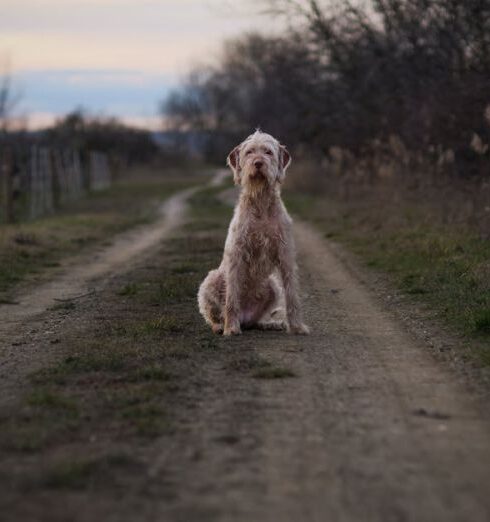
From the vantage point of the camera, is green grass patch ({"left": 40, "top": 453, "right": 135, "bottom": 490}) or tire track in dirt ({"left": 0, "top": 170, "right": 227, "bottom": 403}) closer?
green grass patch ({"left": 40, "top": 453, "right": 135, "bottom": 490})

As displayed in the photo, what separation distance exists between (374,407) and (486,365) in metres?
1.57

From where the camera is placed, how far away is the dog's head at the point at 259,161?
26.8 ft

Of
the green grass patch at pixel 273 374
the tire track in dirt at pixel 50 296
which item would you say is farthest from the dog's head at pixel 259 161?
the tire track in dirt at pixel 50 296

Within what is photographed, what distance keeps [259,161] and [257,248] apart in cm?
80

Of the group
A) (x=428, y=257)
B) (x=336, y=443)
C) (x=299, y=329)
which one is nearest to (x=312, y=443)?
(x=336, y=443)

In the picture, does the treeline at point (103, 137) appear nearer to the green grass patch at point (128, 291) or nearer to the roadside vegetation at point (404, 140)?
the roadside vegetation at point (404, 140)

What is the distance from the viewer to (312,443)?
197 inches

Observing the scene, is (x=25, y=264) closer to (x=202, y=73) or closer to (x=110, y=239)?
(x=110, y=239)

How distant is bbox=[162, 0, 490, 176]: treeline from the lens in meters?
19.0

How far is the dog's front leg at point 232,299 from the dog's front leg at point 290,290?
405 millimetres

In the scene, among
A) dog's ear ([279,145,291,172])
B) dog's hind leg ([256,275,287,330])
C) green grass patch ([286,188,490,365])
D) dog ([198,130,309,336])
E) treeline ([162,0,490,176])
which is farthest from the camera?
treeline ([162,0,490,176])

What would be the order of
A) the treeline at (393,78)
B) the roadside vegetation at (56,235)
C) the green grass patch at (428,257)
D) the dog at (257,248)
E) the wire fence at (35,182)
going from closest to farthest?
the dog at (257,248) < the green grass patch at (428,257) < the roadside vegetation at (56,235) < the treeline at (393,78) < the wire fence at (35,182)

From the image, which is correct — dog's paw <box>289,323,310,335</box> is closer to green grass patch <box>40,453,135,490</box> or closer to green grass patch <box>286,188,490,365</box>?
green grass patch <box>286,188,490,365</box>

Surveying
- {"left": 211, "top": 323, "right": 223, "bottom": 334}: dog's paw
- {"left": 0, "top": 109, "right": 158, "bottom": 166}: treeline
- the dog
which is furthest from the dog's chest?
{"left": 0, "top": 109, "right": 158, "bottom": 166}: treeline
